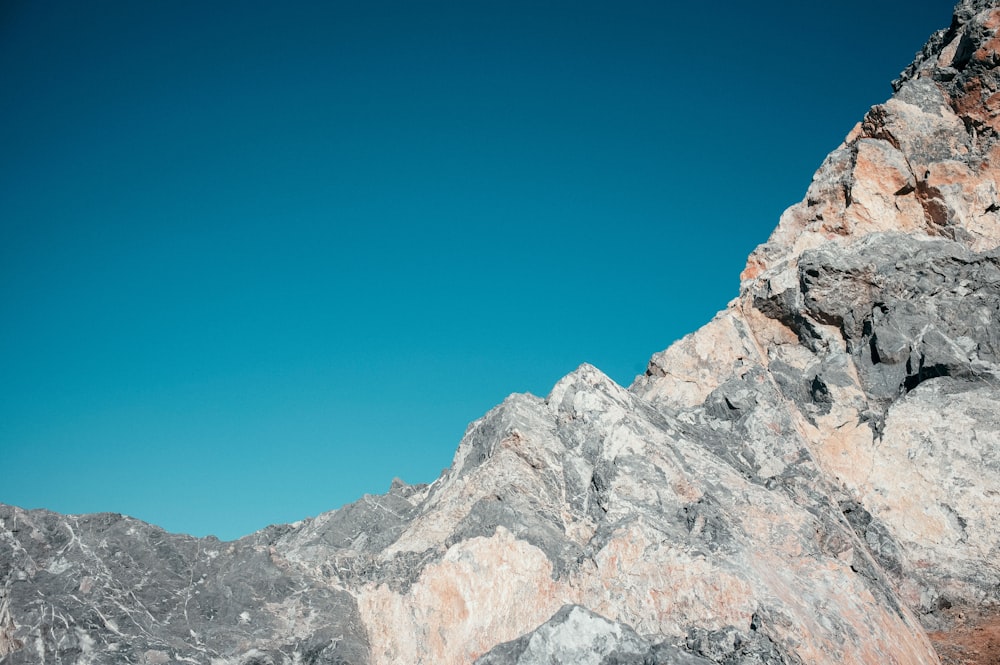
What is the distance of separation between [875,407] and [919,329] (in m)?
3.99

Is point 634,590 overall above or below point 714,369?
below

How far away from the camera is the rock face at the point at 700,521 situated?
26.3 m

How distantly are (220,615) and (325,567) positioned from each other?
4116 mm

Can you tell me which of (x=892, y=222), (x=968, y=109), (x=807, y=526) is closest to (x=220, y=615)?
(x=807, y=526)

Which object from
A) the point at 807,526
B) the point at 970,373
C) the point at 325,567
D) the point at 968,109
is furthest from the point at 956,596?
the point at 968,109

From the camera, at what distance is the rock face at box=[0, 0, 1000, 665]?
86.3 ft

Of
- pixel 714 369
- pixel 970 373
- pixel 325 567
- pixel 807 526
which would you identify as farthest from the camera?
pixel 714 369

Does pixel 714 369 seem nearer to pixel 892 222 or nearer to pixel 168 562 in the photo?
pixel 892 222

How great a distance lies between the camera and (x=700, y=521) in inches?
1113

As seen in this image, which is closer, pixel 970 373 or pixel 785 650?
pixel 785 650

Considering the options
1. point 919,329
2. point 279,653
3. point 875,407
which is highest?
point 919,329

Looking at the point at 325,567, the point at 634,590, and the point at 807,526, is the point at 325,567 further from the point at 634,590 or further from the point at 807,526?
the point at 807,526

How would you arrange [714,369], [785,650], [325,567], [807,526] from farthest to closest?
[714,369] < [325,567] < [807,526] < [785,650]

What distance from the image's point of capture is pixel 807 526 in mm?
29062
